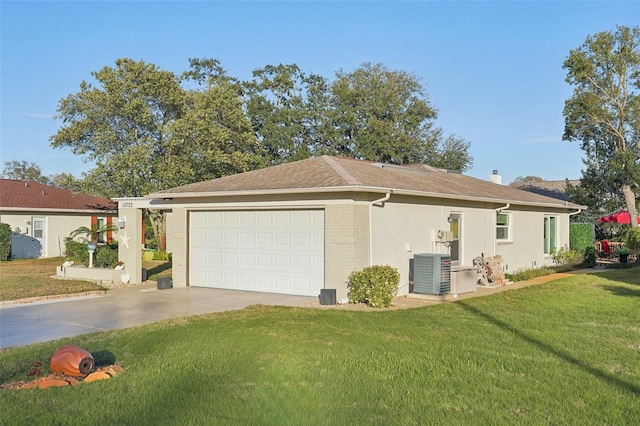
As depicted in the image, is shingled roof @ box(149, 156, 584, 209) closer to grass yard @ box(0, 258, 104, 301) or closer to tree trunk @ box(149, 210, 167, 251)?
grass yard @ box(0, 258, 104, 301)

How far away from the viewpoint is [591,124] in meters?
32.7

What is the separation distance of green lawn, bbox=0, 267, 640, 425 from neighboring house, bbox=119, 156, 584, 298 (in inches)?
110

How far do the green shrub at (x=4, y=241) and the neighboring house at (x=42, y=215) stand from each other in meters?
0.96

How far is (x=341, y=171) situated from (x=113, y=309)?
6179 mm

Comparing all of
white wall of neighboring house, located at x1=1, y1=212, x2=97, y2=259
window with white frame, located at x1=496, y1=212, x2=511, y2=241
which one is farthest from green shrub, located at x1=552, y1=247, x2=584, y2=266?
white wall of neighboring house, located at x1=1, y1=212, x2=97, y2=259

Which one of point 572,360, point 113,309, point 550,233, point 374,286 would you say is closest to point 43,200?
point 113,309

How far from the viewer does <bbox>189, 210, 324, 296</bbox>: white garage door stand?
46.9 feet

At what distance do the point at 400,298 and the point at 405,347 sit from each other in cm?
583

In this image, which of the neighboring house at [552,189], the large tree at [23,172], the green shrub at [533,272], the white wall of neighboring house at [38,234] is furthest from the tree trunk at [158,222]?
the large tree at [23,172]

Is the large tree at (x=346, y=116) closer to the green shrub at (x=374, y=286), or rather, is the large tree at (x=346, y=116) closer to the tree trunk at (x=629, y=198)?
the tree trunk at (x=629, y=198)

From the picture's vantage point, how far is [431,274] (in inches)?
559

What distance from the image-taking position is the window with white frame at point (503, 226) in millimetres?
19562

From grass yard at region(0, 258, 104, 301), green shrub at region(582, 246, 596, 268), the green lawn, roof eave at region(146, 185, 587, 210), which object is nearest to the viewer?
the green lawn

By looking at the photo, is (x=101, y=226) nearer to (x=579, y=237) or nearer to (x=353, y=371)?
(x=579, y=237)
